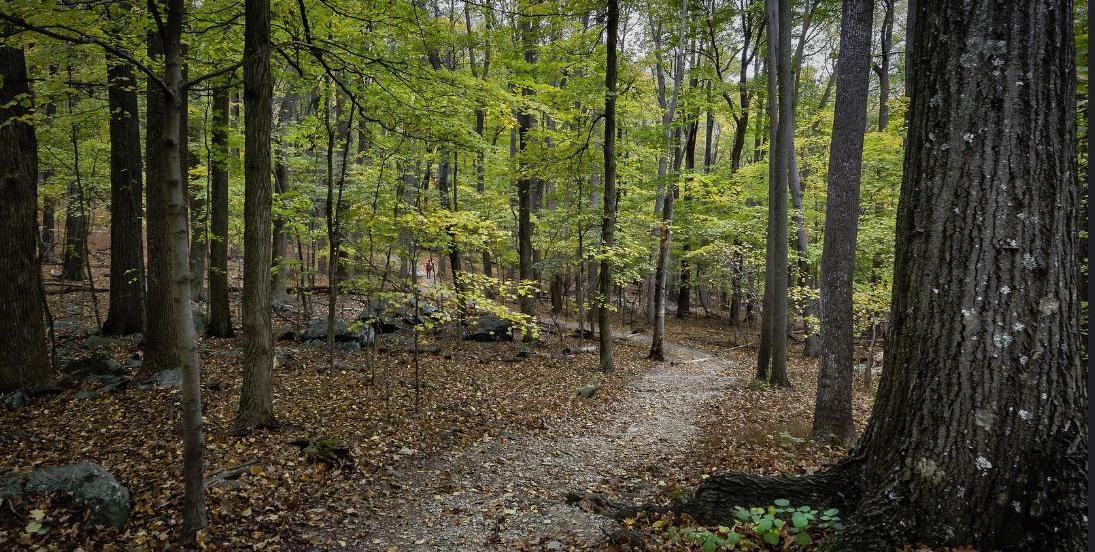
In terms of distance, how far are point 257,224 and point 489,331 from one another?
391 inches

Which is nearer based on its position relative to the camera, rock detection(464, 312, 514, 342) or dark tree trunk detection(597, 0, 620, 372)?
dark tree trunk detection(597, 0, 620, 372)

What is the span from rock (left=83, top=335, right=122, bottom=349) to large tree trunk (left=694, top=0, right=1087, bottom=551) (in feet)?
41.4

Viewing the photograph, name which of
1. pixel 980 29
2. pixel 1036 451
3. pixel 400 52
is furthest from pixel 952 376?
pixel 400 52

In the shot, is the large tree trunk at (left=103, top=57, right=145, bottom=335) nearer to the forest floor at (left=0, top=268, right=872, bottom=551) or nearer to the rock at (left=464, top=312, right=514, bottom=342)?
the forest floor at (left=0, top=268, right=872, bottom=551)

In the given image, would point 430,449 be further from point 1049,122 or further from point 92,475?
point 1049,122

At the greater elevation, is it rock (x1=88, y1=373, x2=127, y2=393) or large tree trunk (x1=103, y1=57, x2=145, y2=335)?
large tree trunk (x1=103, y1=57, x2=145, y2=335)

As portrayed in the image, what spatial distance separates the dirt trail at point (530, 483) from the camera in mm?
4609

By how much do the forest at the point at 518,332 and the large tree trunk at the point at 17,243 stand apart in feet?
0.13

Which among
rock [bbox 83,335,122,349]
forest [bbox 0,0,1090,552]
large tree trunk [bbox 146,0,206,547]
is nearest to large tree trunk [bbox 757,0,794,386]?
forest [bbox 0,0,1090,552]

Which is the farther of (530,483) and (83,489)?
(530,483)

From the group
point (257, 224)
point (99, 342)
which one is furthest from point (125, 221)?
point (257, 224)

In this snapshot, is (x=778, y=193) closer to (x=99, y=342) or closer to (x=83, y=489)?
(x=83, y=489)

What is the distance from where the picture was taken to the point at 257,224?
5.98 metres

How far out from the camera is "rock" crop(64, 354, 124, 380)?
7891mm
